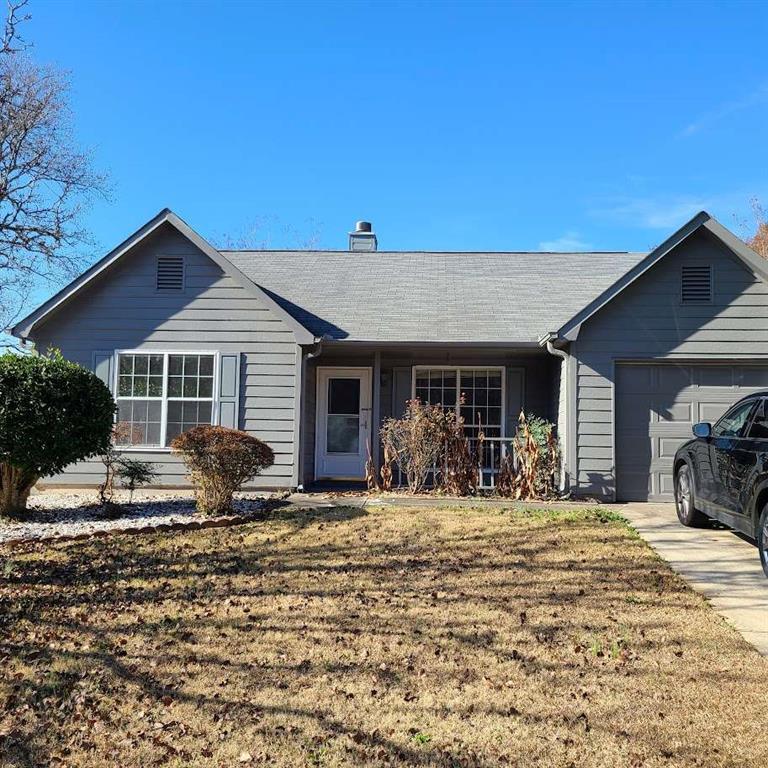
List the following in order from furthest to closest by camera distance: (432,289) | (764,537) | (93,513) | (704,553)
A: 1. (432,289)
2. (93,513)
3. (704,553)
4. (764,537)

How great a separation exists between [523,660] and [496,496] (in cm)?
659

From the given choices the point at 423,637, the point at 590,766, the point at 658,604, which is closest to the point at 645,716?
the point at 590,766

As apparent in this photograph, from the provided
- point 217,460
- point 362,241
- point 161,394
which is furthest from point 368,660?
point 362,241

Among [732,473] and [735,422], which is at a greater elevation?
[735,422]

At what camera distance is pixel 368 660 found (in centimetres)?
446

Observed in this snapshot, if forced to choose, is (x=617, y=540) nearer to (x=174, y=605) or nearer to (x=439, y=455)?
(x=439, y=455)

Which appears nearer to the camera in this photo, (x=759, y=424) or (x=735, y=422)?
(x=759, y=424)

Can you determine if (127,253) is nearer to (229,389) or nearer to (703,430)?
(229,389)

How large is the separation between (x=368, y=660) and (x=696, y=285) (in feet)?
28.9

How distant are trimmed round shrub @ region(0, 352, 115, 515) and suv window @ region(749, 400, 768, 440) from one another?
7752 millimetres

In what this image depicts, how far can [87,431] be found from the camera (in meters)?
8.80

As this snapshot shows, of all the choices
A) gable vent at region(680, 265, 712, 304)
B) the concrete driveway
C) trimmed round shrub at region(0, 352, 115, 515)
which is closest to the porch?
gable vent at region(680, 265, 712, 304)

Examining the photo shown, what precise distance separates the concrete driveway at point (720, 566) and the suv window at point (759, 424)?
1.26m

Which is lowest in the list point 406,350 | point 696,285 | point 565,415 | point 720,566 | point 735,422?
point 720,566
